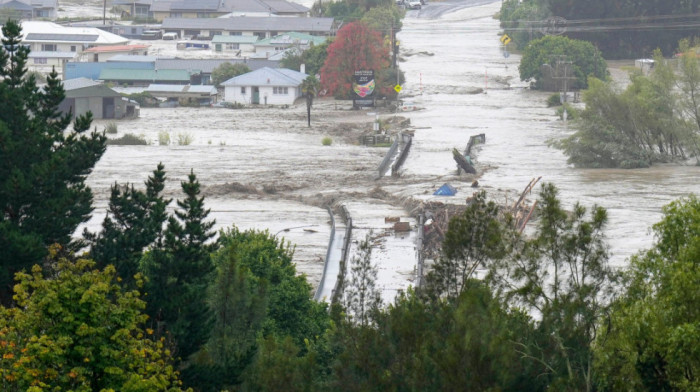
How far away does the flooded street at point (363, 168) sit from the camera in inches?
1647

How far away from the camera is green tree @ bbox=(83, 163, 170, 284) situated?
19.8 m

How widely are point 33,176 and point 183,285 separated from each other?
3.56 m

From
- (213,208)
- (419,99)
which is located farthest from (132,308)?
(419,99)

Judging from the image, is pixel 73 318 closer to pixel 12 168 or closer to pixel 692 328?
pixel 692 328

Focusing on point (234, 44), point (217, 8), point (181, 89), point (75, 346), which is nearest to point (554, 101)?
point (181, 89)

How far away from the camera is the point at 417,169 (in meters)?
56.6

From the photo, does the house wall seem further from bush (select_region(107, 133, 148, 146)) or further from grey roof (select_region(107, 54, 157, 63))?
bush (select_region(107, 133, 148, 146))

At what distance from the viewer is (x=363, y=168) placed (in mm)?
57312

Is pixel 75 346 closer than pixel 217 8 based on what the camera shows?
Yes

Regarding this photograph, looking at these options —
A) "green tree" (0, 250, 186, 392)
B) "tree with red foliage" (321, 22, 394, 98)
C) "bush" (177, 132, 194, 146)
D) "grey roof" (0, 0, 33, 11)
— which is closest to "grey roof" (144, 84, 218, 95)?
"tree with red foliage" (321, 22, 394, 98)

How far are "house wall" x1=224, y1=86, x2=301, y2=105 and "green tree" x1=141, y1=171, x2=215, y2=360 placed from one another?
66.1 metres

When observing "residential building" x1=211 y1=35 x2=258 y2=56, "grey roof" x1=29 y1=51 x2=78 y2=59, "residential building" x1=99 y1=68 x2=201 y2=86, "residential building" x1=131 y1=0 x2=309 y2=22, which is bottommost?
"residential building" x1=99 y1=68 x2=201 y2=86

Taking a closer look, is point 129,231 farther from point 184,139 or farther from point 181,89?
point 181,89

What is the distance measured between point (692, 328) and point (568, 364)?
2.25 metres
